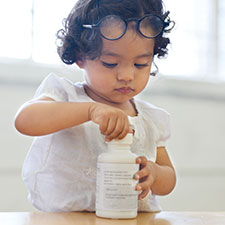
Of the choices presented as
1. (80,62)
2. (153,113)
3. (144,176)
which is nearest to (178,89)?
(153,113)

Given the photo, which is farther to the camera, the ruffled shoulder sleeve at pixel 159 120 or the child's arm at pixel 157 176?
the ruffled shoulder sleeve at pixel 159 120

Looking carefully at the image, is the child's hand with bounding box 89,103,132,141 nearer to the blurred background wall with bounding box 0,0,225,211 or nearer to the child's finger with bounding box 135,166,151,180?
the child's finger with bounding box 135,166,151,180

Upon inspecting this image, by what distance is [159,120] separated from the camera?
1.08 metres

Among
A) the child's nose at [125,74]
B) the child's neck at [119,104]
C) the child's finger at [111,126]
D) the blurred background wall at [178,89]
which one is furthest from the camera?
the blurred background wall at [178,89]

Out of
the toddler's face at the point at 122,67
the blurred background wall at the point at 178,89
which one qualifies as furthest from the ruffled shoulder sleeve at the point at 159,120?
the blurred background wall at the point at 178,89

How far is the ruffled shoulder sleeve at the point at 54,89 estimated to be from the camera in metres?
0.90

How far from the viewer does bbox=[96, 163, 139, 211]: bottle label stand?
76cm

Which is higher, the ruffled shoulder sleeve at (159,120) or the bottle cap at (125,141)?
the bottle cap at (125,141)

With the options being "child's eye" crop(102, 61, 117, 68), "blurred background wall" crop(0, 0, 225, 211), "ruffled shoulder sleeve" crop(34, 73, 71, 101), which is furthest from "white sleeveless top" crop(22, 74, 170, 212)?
"blurred background wall" crop(0, 0, 225, 211)

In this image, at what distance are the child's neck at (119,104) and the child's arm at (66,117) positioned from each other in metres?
0.17

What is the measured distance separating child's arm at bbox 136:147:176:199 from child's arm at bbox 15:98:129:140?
0.26ft

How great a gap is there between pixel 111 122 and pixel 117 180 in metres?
0.10

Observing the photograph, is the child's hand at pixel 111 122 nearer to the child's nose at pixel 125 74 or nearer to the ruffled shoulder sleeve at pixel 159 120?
the child's nose at pixel 125 74

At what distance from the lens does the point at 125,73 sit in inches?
34.4
